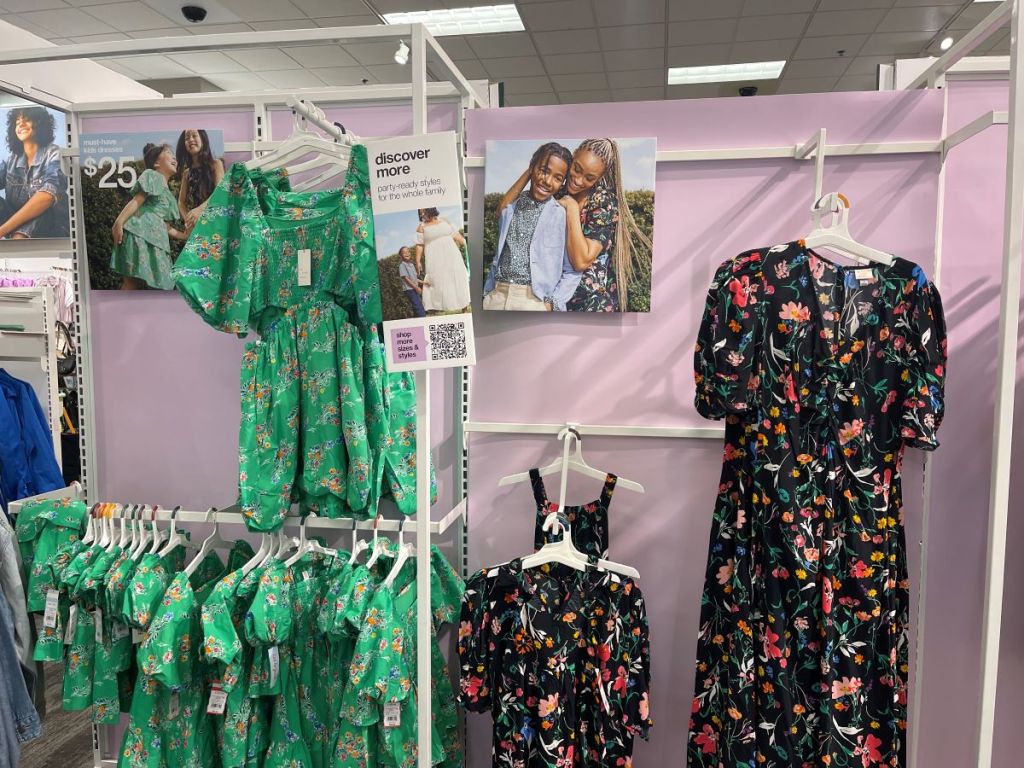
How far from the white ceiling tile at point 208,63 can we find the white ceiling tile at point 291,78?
28 cm

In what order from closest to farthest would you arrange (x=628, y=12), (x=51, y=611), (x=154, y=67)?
(x=51, y=611), (x=628, y=12), (x=154, y=67)

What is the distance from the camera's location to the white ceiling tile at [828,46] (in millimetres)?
5477

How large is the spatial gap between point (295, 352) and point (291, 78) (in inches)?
239

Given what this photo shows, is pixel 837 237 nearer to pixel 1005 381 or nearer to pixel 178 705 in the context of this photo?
pixel 1005 381

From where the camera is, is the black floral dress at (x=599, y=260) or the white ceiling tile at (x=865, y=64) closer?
the black floral dress at (x=599, y=260)

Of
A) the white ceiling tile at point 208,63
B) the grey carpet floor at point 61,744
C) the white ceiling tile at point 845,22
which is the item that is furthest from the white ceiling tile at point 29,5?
the white ceiling tile at point 845,22

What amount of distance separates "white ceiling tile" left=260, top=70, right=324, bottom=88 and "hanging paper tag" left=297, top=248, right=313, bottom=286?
5.68 meters

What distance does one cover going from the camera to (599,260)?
1.93 m

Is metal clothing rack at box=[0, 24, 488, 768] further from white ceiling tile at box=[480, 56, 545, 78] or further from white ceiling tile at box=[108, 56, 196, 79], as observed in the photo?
white ceiling tile at box=[108, 56, 196, 79]

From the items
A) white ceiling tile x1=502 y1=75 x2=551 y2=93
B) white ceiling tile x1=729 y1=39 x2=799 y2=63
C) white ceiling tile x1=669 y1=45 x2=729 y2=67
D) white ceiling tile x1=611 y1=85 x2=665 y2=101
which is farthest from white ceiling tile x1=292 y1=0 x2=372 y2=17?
white ceiling tile x1=729 y1=39 x2=799 y2=63

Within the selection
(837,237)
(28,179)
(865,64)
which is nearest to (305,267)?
(837,237)

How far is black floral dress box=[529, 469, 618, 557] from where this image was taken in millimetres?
1901

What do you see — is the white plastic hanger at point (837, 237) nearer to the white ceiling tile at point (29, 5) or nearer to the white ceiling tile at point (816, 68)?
the white ceiling tile at point (816, 68)

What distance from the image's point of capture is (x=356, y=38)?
1.46 m
